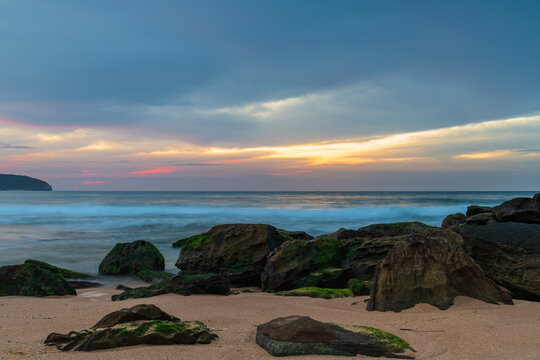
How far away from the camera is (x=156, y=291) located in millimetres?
6512

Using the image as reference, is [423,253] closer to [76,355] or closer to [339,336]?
[339,336]

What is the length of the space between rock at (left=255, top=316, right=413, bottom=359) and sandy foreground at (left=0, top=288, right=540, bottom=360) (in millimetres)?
93

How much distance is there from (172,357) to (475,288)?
12.0 ft

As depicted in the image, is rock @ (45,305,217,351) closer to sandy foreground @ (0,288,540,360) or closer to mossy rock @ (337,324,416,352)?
sandy foreground @ (0,288,540,360)

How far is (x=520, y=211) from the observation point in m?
8.12

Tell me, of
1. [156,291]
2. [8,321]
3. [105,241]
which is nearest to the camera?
[8,321]

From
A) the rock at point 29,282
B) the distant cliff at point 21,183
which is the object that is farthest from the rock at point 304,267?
the distant cliff at point 21,183

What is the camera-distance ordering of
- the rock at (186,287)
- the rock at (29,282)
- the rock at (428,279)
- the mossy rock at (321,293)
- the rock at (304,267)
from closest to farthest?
the rock at (428,279), the mossy rock at (321,293), the rock at (186,287), the rock at (29,282), the rock at (304,267)

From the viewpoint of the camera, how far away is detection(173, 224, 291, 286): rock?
29.4 ft

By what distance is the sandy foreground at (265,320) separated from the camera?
3.03m

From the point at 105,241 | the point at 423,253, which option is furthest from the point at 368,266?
the point at 105,241

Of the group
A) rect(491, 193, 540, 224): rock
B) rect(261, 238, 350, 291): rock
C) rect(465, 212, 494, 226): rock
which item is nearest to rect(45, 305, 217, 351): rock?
rect(261, 238, 350, 291): rock

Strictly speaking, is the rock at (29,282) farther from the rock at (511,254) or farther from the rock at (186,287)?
the rock at (511,254)

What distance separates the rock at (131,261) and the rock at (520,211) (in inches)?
326
